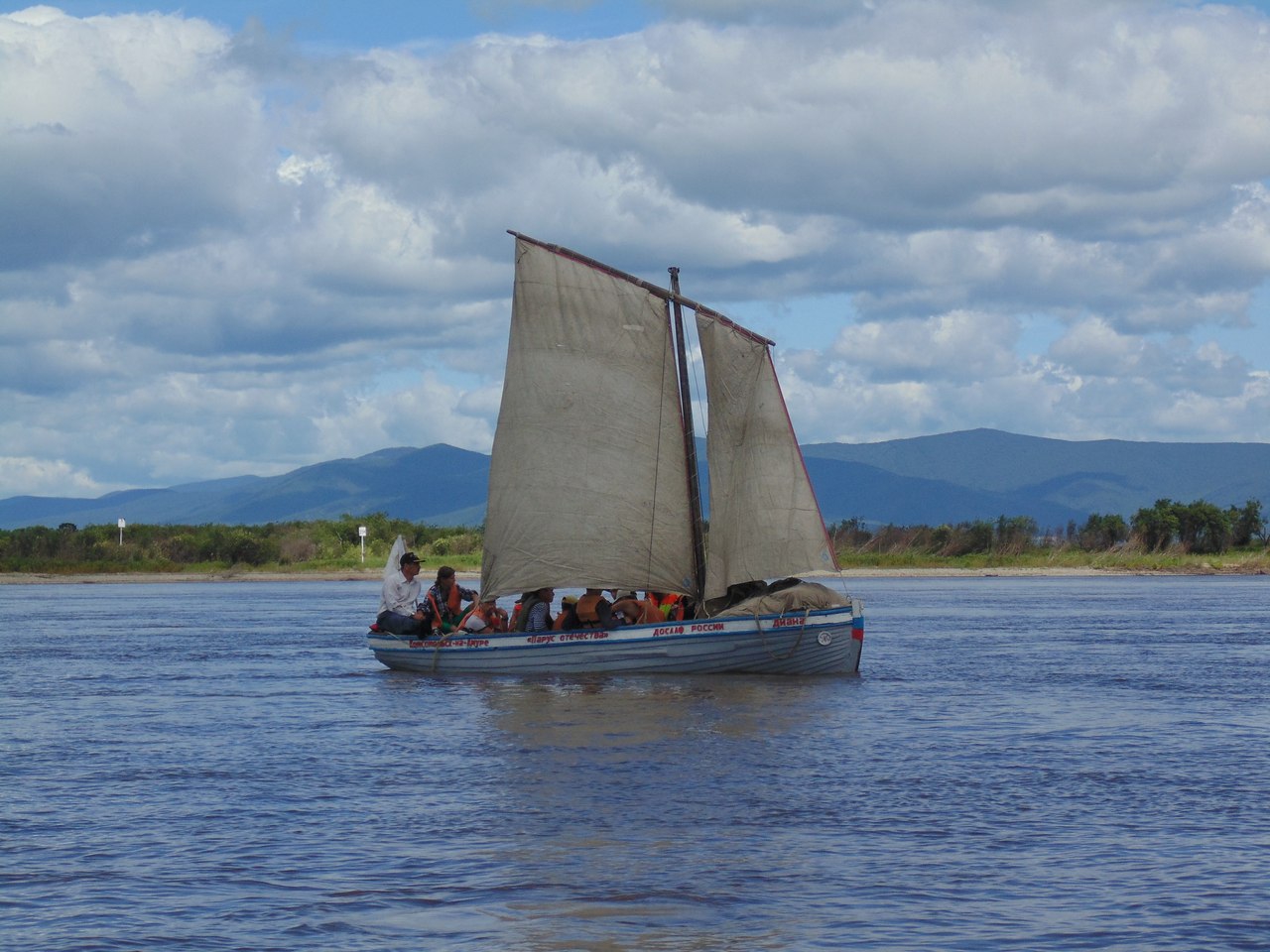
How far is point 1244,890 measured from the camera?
1488 cm

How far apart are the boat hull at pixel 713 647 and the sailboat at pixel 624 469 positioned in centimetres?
8

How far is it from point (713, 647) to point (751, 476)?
3965mm

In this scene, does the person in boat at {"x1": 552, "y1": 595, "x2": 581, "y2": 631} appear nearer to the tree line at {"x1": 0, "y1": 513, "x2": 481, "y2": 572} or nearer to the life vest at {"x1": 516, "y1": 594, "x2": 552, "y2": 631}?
the life vest at {"x1": 516, "y1": 594, "x2": 552, "y2": 631}

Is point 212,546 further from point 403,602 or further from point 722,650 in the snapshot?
point 722,650

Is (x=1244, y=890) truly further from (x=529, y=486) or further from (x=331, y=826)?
(x=529, y=486)

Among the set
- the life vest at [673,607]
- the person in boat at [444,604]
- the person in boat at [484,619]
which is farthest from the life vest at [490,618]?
the life vest at [673,607]

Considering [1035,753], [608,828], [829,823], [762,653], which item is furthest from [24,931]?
[762,653]

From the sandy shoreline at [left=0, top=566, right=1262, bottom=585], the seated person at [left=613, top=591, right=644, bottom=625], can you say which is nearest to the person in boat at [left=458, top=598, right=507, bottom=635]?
the seated person at [left=613, top=591, right=644, bottom=625]

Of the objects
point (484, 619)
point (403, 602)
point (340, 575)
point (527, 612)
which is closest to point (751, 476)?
point (527, 612)

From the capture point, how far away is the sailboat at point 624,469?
36.4m

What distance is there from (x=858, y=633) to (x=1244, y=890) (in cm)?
2138

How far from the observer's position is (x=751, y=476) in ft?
120

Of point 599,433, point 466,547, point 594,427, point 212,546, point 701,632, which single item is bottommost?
point 701,632

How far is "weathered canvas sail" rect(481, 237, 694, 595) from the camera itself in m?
37.7
